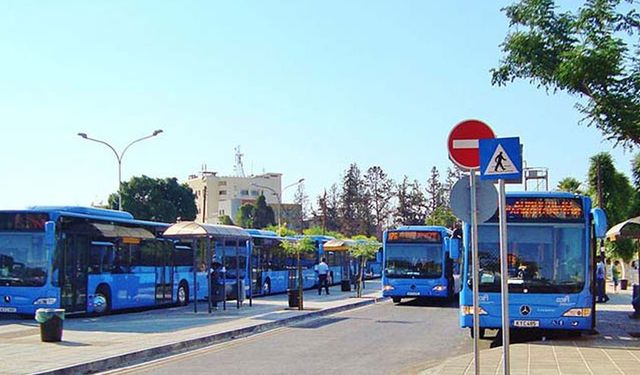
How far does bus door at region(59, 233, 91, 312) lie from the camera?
24297 millimetres

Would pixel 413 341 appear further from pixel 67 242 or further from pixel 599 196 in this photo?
pixel 599 196

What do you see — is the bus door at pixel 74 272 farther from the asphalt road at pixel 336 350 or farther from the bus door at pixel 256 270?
the bus door at pixel 256 270

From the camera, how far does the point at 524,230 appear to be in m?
18.0

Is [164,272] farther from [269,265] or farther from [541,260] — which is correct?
[541,260]

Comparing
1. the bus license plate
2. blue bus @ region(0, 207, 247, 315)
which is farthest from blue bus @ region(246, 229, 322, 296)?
the bus license plate

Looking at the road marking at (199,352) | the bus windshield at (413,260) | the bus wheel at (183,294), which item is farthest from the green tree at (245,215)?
the road marking at (199,352)

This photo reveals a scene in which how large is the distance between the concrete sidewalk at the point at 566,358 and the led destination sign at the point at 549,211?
260cm

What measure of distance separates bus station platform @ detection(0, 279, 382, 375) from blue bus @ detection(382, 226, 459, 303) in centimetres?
261

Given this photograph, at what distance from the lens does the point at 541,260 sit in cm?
1786

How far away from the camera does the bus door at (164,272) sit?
1206 inches

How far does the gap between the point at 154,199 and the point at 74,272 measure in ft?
167

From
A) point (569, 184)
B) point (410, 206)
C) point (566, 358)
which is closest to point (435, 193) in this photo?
point (410, 206)

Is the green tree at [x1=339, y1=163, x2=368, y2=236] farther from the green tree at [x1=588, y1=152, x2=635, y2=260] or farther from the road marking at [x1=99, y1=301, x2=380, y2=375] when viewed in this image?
the road marking at [x1=99, y1=301, x2=380, y2=375]

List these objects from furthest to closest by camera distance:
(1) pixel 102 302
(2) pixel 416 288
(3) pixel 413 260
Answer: (3) pixel 413 260, (2) pixel 416 288, (1) pixel 102 302
